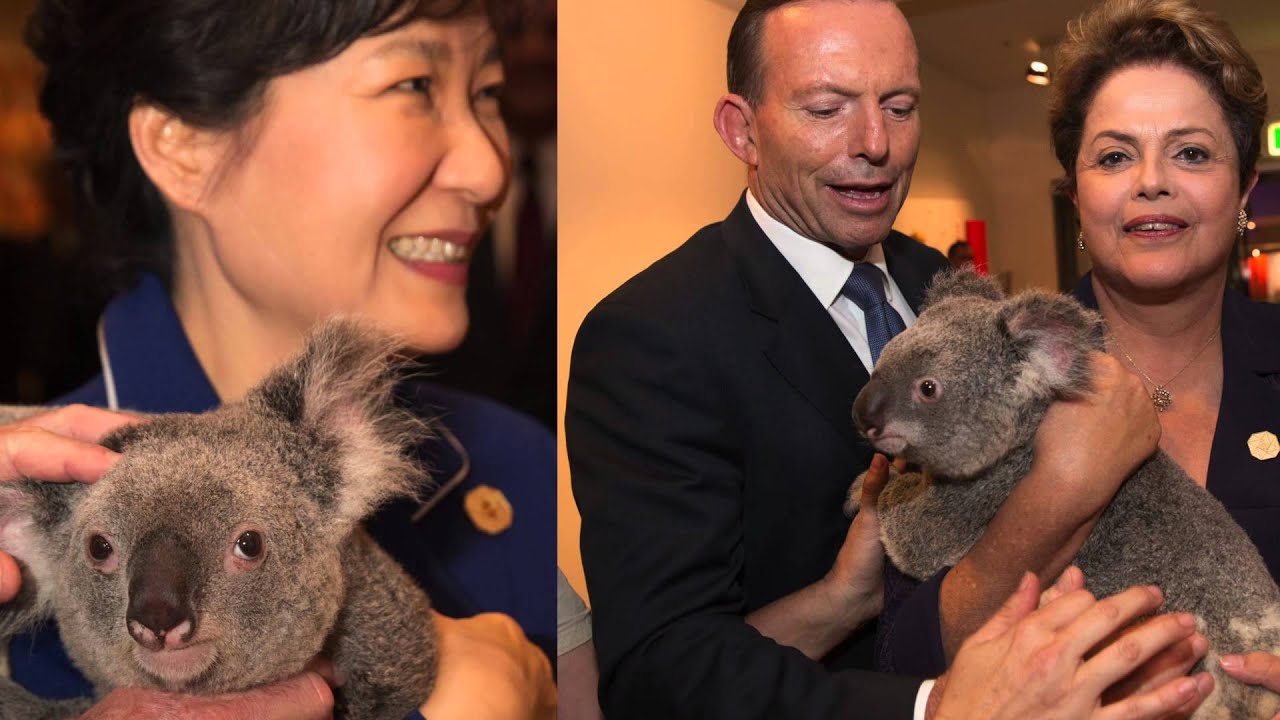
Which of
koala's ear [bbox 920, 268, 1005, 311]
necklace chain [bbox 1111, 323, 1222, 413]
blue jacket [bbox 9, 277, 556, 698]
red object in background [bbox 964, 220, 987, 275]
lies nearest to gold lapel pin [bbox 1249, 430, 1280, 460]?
necklace chain [bbox 1111, 323, 1222, 413]

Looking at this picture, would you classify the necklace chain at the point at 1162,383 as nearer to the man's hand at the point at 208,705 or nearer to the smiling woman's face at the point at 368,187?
the smiling woman's face at the point at 368,187

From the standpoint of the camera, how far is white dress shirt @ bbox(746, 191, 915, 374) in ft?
6.11

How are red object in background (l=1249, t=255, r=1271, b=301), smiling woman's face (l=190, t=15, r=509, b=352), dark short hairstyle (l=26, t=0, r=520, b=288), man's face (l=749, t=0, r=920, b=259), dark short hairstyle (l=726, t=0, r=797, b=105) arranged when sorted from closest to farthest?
1. dark short hairstyle (l=26, t=0, r=520, b=288)
2. smiling woman's face (l=190, t=15, r=509, b=352)
3. man's face (l=749, t=0, r=920, b=259)
4. dark short hairstyle (l=726, t=0, r=797, b=105)
5. red object in background (l=1249, t=255, r=1271, b=301)

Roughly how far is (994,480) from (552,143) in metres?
0.86

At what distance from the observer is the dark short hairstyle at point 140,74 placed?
1.11 m

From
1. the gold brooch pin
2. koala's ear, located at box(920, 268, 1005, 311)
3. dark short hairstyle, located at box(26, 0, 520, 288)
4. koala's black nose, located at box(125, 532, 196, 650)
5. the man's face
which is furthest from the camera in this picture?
the man's face

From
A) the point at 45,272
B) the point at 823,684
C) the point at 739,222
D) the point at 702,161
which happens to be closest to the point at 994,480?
the point at 823,684

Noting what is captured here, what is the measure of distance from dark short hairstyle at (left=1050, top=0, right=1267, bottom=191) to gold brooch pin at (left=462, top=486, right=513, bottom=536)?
4.27 feet

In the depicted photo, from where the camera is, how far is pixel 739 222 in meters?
1.90

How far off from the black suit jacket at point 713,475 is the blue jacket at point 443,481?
0.09 metres

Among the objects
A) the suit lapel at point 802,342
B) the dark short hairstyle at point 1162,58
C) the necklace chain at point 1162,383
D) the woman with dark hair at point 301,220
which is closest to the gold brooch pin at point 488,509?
the woman with dark hair at point 301,220

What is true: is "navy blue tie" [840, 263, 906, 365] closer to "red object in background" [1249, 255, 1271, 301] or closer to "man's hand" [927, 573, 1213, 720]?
"man's hand" [927, 573, 1213, 720]

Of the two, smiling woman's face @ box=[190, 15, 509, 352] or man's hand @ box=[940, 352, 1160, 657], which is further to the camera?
man's hand @ box=[940, 352, 1160, 657]

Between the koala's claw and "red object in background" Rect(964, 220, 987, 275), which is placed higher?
"red object in background" Rect(964, 220, 987, 275)
